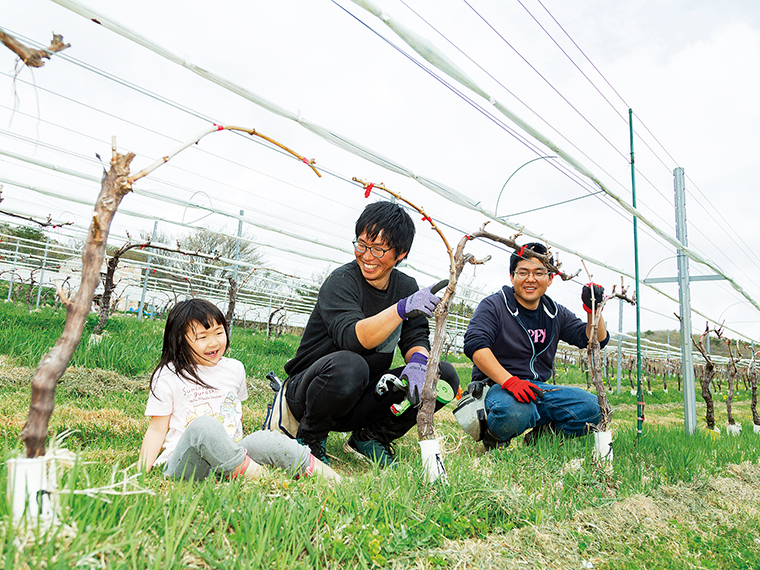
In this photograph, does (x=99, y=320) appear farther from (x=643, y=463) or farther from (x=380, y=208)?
(x=643, y=463)

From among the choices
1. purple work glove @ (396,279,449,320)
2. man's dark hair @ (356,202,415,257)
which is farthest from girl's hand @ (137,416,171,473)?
man's dark hair @ (356,202,415,257)

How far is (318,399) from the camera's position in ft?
7.50

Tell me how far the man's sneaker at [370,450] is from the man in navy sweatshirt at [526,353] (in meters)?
0.68

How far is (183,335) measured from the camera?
210 cm

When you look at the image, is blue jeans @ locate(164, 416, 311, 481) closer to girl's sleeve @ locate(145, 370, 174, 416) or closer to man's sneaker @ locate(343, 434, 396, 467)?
girl's sleeve @ locate(145, 370, 174, 416)

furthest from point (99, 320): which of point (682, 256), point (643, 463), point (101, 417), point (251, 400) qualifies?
point (682, 256)

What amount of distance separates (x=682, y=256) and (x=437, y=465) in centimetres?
515

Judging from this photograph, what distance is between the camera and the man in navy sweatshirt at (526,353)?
2744 mm

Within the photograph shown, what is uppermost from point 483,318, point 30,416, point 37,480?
point 483,318

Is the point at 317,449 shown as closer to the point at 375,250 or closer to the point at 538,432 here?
the point at 375,250

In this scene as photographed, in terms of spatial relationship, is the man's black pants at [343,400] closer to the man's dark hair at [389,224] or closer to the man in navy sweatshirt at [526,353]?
the man in navy sweatshirt at [526,353]

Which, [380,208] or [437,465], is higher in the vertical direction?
[380,208]

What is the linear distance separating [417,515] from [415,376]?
2.93 ft

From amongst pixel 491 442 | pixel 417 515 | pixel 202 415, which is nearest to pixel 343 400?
pixel 202 415
